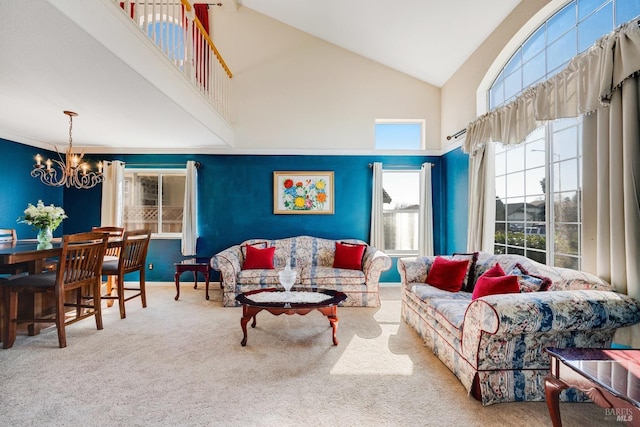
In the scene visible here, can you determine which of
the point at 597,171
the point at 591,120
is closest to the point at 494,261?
the point at 597,171

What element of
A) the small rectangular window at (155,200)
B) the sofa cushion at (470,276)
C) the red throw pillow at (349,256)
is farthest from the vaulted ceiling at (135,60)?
the sofa cushion at (470,276)

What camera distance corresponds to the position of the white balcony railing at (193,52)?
303 cm

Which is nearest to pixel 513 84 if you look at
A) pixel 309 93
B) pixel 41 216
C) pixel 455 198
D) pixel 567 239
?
pixel 455 198

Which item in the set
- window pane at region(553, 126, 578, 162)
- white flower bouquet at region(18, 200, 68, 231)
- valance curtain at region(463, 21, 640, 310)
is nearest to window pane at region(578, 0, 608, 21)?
valance curtain at region(463, 21, 640, 310)

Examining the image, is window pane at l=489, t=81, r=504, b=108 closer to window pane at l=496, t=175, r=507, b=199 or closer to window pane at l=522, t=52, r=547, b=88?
window pane at l=522, t=52, r=547, b=88

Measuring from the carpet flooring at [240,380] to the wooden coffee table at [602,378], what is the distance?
1.60ft

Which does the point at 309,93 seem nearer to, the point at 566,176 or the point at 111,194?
the point at 111,194

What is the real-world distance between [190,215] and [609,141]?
5.02 metres

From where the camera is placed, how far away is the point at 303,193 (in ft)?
16.6

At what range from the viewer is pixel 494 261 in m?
3.03

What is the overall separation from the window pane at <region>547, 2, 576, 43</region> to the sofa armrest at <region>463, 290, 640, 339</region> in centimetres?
234

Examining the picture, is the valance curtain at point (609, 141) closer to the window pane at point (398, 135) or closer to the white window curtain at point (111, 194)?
the window pane at point (398, 135)

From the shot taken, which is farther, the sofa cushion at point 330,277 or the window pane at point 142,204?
the window pane at point 142,204

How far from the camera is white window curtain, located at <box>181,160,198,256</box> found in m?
4.89
